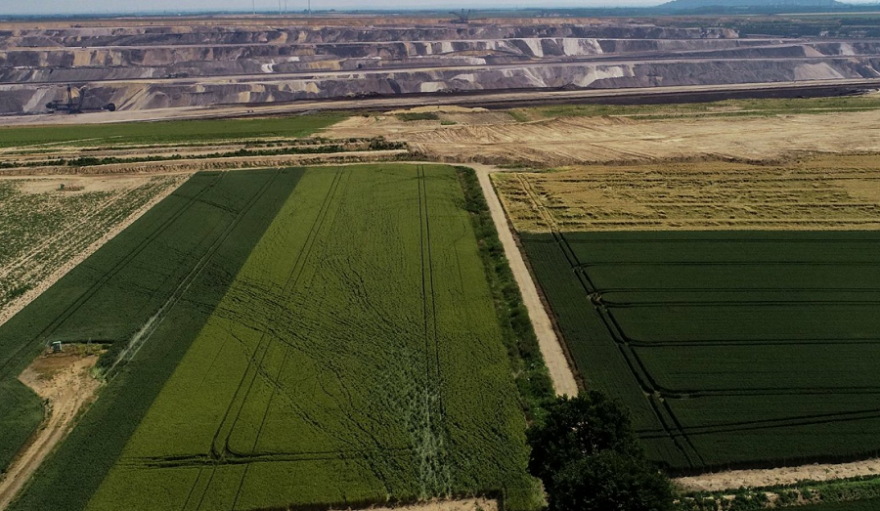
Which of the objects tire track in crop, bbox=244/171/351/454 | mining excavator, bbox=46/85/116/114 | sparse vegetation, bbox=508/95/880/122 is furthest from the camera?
mining excavator, bbox=46/85/116/114

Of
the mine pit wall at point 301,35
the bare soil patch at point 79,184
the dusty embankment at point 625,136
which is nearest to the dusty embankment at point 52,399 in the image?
the bare soil patch at point 79,184

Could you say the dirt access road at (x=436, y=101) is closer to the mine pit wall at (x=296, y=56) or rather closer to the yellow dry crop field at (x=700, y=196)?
the mine pit wall at (x=296, y=56)

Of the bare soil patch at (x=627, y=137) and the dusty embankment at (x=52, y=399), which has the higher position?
the bare soil patch at (x=627, y=137)

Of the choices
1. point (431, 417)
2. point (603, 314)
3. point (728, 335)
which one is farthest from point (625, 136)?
point (431, 417)

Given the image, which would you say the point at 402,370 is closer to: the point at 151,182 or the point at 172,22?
the point at 151,182

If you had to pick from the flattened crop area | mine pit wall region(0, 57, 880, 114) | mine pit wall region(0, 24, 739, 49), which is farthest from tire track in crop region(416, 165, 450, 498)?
mine pit wall region(0, 24, 739, 49)

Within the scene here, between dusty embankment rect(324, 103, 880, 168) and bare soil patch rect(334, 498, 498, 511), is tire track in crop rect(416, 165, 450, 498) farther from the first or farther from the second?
dusty embankment rect(324, 103, 880, 168)
